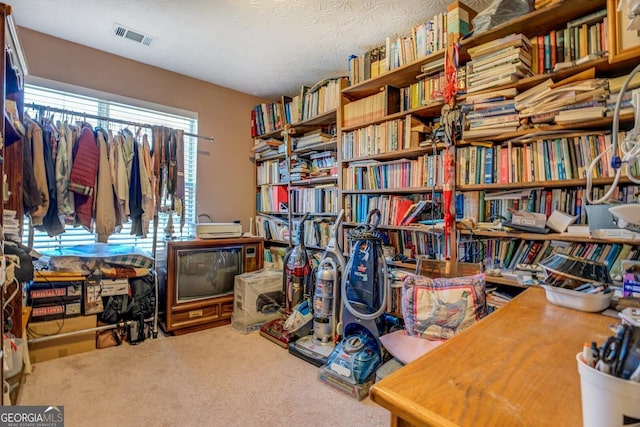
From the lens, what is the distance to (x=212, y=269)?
2893 millimetres

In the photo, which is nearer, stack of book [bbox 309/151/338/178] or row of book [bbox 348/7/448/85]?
row of book [bbox 348/7/448/85]

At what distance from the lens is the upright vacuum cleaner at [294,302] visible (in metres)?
2.49

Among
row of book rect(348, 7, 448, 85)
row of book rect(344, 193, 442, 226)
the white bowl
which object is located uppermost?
row of book rect(348, 7, 448, 85)

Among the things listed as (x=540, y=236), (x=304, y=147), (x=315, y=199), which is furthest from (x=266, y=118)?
(x=540, y=236)

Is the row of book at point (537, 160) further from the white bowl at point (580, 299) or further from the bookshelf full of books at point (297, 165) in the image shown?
the bookshelf full of books at point (297, 165)

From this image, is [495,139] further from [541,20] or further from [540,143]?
[541,20]

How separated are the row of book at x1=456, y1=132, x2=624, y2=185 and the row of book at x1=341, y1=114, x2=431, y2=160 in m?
0.37

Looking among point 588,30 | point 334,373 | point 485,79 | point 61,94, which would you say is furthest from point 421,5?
point 61,94

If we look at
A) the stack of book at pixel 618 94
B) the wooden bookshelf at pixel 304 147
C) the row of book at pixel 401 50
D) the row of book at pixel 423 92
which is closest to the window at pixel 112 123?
the wooden bookshelf at pixel 304 147

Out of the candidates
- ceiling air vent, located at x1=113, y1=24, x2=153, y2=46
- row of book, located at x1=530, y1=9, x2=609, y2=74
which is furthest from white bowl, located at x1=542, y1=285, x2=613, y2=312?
ceiling air vent, located at x1=113, y1=24, x2=153, y2=46

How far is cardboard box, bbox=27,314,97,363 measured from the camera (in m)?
2.16

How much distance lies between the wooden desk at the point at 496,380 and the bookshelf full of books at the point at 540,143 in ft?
3.26

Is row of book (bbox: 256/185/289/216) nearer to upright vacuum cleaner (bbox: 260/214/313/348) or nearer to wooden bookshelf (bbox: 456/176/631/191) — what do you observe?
upright vacuum cleaner (bbox: 260/214/313/348)

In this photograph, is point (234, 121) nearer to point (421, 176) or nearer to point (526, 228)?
point (421, 176)
